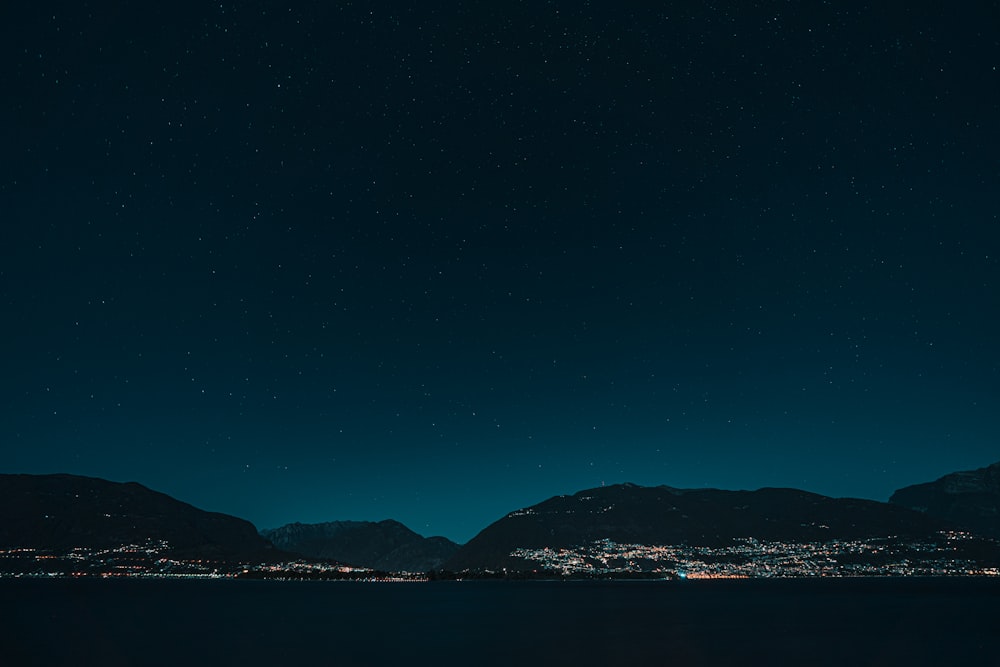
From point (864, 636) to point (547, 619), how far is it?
4867 cm

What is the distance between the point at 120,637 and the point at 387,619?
45130 millimetres

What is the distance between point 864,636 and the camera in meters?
85.8

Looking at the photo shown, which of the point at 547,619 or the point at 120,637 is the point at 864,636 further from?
the point at 120,637

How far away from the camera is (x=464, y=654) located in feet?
239

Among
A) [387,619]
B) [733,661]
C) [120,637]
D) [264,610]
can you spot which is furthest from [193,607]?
[733,661]

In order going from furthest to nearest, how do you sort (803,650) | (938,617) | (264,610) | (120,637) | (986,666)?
1. (264,610)
2. (938,617)
3. (120,637)
4. (803,650)
5. (986,666)

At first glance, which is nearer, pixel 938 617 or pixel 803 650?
pixel 803 650

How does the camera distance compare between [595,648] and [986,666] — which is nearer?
[986,666]

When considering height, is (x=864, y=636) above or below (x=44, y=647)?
below

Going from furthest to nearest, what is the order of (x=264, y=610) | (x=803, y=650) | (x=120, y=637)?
(x=264, y=610)
(x=120, y=637)
(x=803, y=650)

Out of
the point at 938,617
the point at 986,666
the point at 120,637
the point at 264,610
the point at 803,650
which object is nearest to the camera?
the point at 986,666

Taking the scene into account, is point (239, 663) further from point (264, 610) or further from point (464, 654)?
point (264, 610)

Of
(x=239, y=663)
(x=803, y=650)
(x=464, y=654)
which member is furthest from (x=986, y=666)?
(x=239, y=663)

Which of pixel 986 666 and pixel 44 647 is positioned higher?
pixel 44 647
